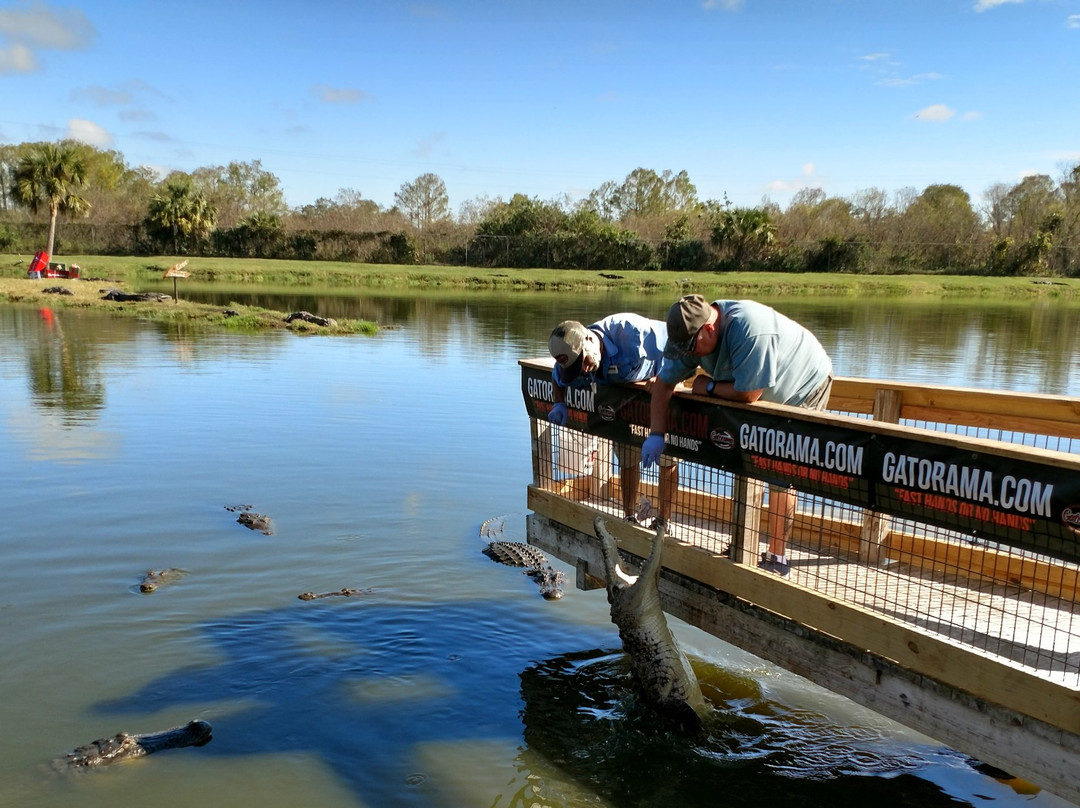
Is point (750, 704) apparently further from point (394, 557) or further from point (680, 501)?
point (394, 557)

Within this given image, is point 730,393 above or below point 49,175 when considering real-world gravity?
below

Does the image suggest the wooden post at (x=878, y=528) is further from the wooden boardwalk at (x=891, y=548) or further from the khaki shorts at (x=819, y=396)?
the khaki shorts at (x=819, y=396)

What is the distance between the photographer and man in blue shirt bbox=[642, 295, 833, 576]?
4.50 m

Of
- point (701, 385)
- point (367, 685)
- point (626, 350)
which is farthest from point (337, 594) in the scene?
point (701, 385)

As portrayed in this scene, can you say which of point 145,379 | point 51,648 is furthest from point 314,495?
point 145,379

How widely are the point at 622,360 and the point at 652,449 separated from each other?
76cm

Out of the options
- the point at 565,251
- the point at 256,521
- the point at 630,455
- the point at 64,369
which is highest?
the point at 565,251

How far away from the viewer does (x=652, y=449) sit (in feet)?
16.0

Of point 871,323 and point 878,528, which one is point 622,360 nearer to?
point 878,528

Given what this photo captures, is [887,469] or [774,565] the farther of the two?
[774,565]

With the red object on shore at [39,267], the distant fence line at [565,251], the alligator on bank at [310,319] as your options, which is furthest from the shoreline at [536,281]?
the alligator on bank at [310,319]

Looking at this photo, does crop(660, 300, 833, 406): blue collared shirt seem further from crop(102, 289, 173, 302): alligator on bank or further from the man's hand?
crop(102, 289, 173, 302): alligator on bank

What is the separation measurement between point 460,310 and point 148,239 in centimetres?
3622

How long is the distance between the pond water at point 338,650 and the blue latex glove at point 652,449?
5.55 ft
